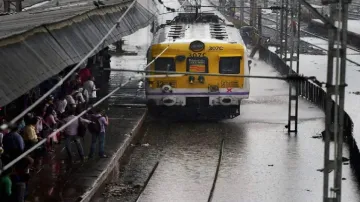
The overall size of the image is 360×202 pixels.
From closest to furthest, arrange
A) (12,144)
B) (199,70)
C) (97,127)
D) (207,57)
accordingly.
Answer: (12,144) → (97,127) → (207,57) → (199,70)

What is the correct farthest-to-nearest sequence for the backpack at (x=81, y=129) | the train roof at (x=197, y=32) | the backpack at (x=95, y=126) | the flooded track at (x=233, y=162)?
the train roof at (x=197, y=32), the backpack at (x=95, y=126), the backpack at (x=81, y=129), the flooded track at (x=233, y=162)

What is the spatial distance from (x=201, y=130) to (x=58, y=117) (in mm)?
6333

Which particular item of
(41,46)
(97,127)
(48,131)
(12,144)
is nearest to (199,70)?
(97,127)

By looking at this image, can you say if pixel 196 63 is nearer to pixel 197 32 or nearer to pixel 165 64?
pixel 165 64

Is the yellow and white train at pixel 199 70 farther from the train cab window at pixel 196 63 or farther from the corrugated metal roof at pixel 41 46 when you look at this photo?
the corrugated metal roof at pixel 41 46

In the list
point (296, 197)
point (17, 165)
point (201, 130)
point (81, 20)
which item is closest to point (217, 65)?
point (201, 130)

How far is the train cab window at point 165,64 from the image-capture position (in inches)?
1017

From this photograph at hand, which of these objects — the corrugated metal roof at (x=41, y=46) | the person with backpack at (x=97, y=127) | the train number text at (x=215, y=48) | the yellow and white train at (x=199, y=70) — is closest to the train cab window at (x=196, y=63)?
the yellow and white train at (x=199, y=70)

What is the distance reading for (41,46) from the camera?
15.8 m

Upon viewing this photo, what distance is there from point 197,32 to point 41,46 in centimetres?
1232

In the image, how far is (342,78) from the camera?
39.3ft

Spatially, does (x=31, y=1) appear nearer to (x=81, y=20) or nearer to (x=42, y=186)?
(x=81, y=20)

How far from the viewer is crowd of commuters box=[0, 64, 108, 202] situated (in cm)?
1373

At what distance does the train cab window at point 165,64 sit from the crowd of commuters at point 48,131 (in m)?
2.66
